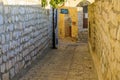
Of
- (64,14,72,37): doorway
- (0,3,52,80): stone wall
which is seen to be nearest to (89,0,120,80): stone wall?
(0,3,52,80): stone wall

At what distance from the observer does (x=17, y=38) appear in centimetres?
556

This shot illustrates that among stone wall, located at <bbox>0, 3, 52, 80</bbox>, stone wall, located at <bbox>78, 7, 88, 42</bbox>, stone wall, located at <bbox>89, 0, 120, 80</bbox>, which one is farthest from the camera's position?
stone wall, located at <bbox>78, 7, 88, 42</bbox>

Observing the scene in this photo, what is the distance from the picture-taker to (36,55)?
25.7ft

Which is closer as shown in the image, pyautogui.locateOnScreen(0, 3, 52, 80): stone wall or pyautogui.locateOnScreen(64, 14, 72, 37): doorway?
pyautogui.locateOnScreen(0, 3, 52, 80): stone wall

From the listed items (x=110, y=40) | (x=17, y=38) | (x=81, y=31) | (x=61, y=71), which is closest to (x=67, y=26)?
(x=81, y=31)

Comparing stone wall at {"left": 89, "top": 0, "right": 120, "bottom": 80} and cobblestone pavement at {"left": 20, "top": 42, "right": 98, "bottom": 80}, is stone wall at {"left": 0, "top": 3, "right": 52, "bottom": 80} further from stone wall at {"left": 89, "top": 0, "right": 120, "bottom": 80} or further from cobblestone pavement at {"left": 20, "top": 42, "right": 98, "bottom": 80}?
stone wall at {"left": 89, "top": 0, "right": 120, "bottom": 80}

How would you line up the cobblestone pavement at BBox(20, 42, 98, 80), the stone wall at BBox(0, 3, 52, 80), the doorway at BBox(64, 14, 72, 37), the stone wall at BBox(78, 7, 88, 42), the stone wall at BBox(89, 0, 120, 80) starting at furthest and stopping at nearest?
the doorway at BBox(64, 14, 72, 37) → the stone wall at BBox(78, 7, 88, 42) → the cobblestone pavement at BBox(20, 42, 98, 80) → the stone wall at BBox(0, 3, 52, 80) → the stone wall at BBox(89, 0, 120, 80)

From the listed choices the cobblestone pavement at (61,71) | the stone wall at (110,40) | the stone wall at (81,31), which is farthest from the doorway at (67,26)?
the stone wall at (110,40)

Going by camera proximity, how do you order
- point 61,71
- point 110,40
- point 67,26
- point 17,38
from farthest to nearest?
point 67,26, point 61,71, point 17,38, point 110,40

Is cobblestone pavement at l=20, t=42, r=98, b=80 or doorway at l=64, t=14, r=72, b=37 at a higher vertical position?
doorway at l=64, t=14, r=72, b=37

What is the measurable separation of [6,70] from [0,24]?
36.1 inches

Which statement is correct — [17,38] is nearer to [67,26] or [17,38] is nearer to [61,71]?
[61,71]

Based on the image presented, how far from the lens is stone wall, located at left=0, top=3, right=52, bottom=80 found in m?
4.64

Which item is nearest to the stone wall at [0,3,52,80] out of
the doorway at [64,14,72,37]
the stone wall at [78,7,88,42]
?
the stone wall at [78,7,88,42]
